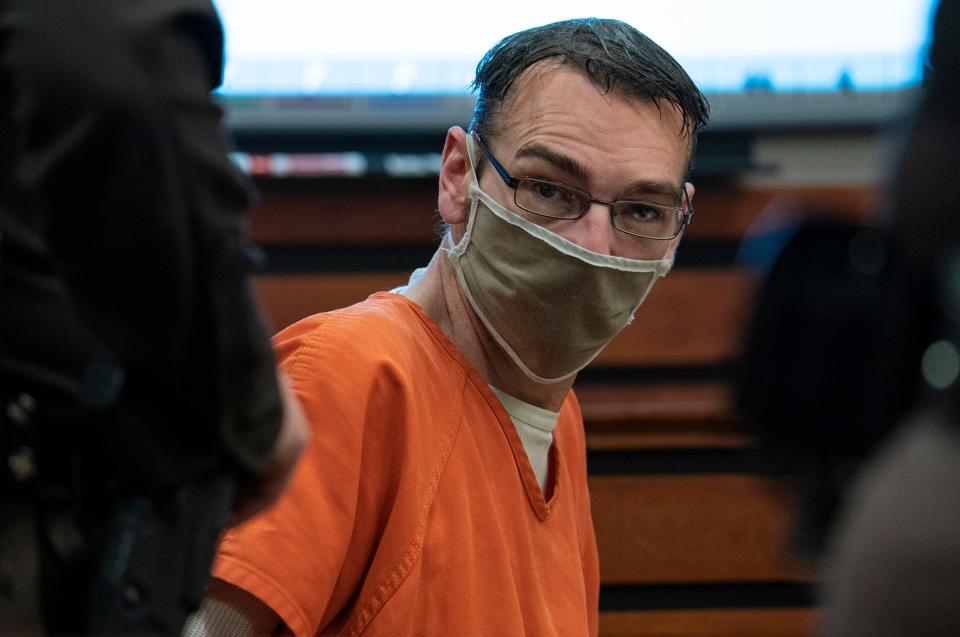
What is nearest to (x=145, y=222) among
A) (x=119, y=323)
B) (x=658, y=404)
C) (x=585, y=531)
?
(x=119, y=323)

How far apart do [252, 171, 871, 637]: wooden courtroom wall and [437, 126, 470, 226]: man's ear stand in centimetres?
99

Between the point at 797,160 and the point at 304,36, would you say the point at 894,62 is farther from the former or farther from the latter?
the point at 304,36

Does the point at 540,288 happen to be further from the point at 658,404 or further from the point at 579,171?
the point at 658,404

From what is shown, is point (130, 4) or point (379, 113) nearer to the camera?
point (130, 4)

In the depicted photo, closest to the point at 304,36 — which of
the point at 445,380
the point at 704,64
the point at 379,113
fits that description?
the point at 379,113

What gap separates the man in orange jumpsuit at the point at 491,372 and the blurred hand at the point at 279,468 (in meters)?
0.26

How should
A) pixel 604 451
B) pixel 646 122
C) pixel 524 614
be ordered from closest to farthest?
pixel 524 614, pixel 646 122, pixel 604 451

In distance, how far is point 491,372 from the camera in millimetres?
1388

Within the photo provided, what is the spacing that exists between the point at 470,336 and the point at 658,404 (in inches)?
46.3

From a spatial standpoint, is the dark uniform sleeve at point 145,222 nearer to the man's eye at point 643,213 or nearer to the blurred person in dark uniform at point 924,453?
the blurred person in dark uniform at point 924,453

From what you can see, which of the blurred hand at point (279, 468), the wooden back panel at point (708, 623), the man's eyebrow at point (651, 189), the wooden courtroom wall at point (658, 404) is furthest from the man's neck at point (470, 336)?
the wooden back panel at point (708, 623)

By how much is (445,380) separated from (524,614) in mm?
265

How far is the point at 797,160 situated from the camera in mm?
2547

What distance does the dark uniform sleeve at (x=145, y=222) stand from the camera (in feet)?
2.07
